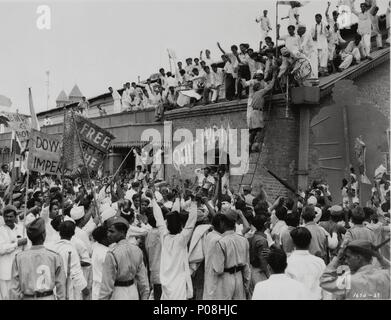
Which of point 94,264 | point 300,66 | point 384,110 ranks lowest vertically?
point 94,264

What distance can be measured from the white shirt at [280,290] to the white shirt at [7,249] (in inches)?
136

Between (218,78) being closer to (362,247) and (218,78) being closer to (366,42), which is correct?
(366,42)

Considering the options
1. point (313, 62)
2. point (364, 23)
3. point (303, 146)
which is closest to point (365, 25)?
point (364, 23)

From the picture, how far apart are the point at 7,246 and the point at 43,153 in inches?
111

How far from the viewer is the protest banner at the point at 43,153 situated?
8.55 meters

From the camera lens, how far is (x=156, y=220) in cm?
657

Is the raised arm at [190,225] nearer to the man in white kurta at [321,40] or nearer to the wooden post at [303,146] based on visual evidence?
the wooden post at [303,146]

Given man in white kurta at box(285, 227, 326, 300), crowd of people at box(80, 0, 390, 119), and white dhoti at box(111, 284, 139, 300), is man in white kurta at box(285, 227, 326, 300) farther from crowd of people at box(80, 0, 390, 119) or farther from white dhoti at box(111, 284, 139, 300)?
crowd of people at box(80, 0, 390, 119)

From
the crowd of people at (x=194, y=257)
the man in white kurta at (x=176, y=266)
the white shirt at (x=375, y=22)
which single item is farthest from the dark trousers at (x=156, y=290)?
the white shirt at (x=375, y=22)

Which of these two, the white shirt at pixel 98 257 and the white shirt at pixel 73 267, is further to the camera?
the white shirt at pixel 98 257
